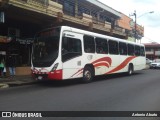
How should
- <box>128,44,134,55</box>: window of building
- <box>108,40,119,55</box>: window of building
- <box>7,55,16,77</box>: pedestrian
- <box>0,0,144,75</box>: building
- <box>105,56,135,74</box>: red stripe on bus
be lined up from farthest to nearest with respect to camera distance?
<box>128,44,134,55</box>: window of building < <box>105,56,135,74</box>: red stripe on bus < <box>7,55,16,77</box>: pedestrian < <box>108,40,119,55</box>: window of building < <box>0,0,144,75</box>: building

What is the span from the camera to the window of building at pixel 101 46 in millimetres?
17391

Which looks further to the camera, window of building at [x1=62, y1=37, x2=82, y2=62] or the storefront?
the storefront

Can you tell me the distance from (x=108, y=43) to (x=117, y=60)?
192cm

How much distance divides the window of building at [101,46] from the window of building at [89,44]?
59 cm

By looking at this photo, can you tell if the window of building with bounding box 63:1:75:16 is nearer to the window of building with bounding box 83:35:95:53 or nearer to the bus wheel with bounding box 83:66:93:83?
the window of building with bounding box 83:35:95:53

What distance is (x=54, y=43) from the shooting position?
14242 millimetres

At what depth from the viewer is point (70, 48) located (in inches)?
576

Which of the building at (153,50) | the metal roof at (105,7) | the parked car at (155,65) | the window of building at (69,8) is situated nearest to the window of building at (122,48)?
the window of building at (69,8)

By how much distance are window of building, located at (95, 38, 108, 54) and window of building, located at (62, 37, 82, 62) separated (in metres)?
2.27

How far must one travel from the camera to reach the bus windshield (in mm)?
14056

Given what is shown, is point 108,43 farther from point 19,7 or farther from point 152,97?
point 152,97

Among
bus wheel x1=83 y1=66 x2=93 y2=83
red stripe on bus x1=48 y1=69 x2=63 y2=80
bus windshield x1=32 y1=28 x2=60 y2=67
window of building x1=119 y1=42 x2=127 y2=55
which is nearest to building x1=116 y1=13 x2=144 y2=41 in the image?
window of building x1=119 y1=42 x2=127 y2=55

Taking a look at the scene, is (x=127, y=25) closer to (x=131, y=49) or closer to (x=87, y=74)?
(x=131, y=49)

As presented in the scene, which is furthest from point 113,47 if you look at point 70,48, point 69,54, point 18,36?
point 18,36
